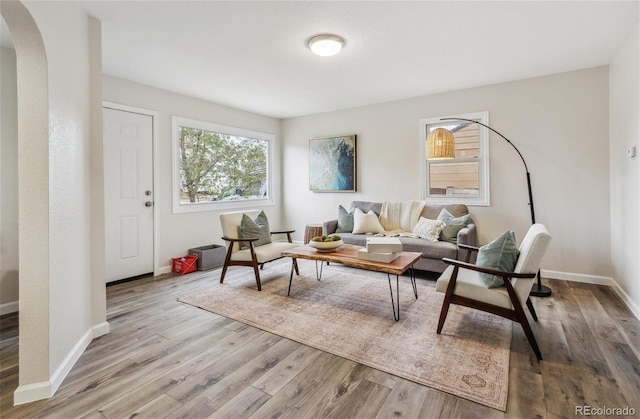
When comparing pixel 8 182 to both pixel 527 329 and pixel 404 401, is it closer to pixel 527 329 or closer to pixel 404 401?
pixel 404 401

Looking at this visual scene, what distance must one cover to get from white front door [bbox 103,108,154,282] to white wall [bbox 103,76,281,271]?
132 millimetres

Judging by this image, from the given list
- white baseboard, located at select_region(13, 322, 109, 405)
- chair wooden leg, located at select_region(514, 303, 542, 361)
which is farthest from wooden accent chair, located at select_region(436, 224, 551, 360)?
white baseboard, located at select_region(13, 322, 109, 405)

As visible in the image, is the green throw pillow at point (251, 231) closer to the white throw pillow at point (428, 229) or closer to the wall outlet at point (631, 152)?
the white throw pillow at point (428, 229)

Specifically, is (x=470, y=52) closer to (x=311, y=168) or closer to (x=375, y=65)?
(x=375, y=65)

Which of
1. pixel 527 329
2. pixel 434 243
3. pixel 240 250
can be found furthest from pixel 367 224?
pixel 527 329

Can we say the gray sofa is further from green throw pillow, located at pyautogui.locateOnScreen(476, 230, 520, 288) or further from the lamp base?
green throw pillow, located at pyautogui.locateOnScreen(476, 230, 520, 288)

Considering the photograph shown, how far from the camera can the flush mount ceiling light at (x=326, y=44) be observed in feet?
9.12

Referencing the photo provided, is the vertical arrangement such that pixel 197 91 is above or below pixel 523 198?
above

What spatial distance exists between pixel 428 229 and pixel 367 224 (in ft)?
2.87

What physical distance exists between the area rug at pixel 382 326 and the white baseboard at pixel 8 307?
1604 millimetres

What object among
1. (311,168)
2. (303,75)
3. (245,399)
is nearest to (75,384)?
(245,399)

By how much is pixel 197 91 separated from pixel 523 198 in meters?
4.58

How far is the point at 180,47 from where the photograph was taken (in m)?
3.00

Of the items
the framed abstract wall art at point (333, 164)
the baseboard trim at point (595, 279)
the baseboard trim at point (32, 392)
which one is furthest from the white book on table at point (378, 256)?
the framed abstract wall art at point (333, 164)
